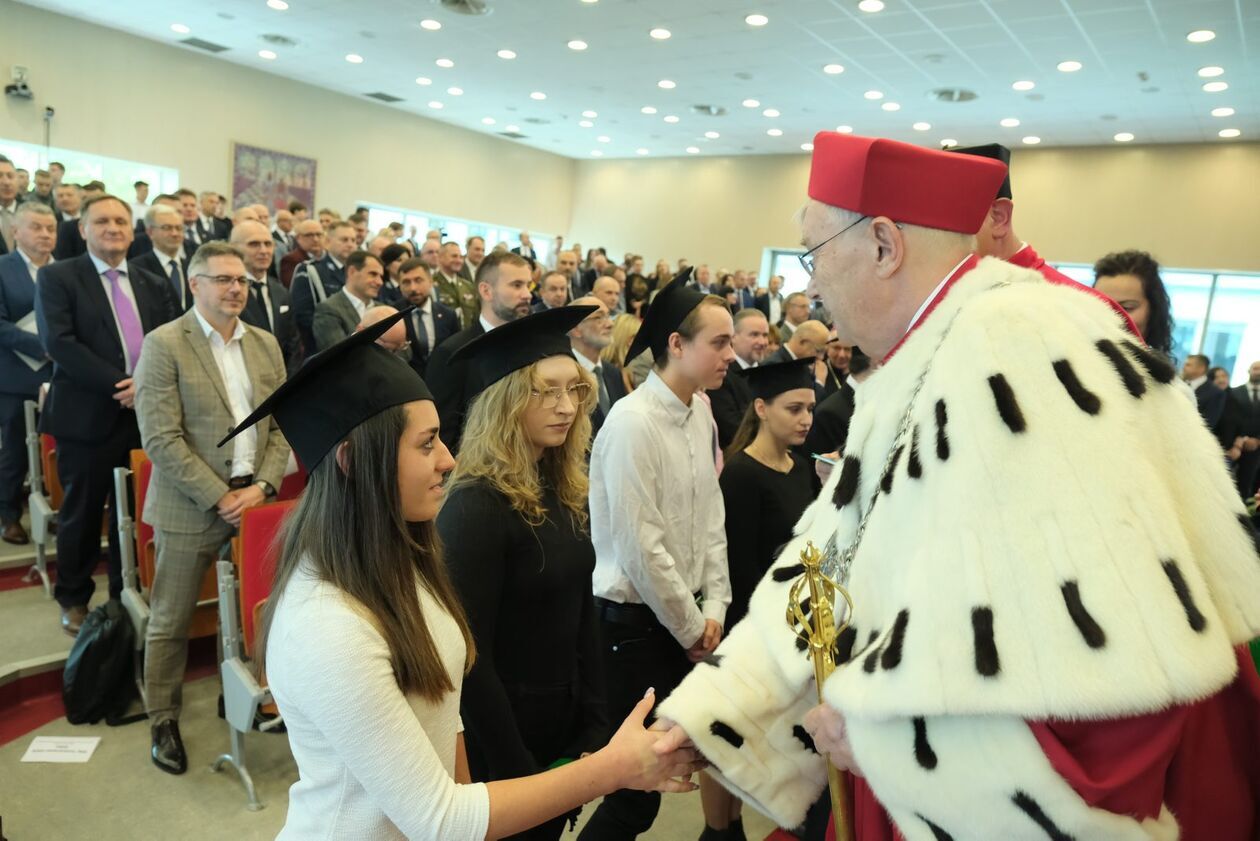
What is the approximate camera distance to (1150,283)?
315 centimetres

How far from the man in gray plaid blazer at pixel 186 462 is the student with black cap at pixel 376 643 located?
2.13m

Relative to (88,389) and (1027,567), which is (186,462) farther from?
(1027,567)

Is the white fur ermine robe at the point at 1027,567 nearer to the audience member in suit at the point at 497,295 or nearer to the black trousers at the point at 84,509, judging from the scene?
the audience member in suit at the point at 497,295

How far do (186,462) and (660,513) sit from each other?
1976 millimetres

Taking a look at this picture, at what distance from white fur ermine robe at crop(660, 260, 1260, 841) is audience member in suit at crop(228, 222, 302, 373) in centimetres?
499

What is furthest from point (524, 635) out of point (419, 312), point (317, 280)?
point (317, 280)

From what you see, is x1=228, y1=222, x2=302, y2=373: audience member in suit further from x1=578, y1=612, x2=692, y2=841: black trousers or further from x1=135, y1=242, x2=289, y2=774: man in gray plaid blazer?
x1=578, y1=612, x2=692, y2=841: black trousers

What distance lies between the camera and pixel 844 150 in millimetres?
1379

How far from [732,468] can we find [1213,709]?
2.04 m

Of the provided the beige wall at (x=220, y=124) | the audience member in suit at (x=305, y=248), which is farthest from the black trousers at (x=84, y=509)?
the beige wall at (x=220, y=124)

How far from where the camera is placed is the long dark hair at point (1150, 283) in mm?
3145

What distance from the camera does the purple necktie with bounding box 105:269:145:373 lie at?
4.23m

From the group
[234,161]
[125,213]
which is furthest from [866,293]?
[234,161]

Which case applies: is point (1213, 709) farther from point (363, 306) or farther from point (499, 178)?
point (499, 178)
